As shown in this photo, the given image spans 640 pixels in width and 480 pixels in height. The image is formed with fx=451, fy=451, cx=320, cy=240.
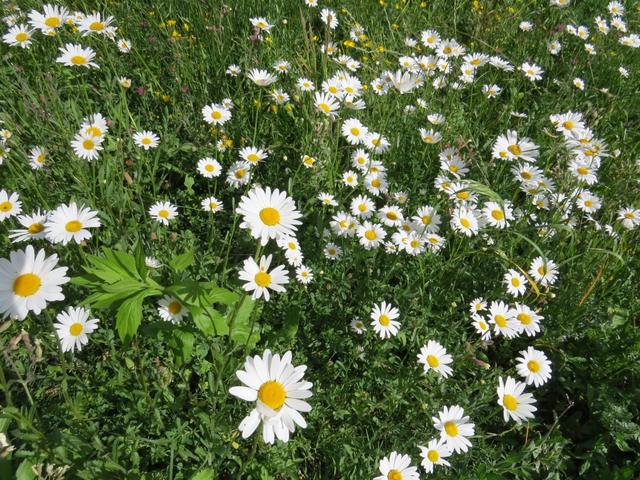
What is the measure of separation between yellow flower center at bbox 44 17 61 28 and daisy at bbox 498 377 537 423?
3356 millimetres

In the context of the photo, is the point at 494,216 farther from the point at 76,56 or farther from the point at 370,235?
the point at 76,56

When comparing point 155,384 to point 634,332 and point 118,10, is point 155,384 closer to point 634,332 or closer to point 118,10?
point 634,332

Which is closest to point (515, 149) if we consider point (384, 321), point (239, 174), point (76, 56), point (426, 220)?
point (426, 220)

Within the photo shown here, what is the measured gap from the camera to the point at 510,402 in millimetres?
2111

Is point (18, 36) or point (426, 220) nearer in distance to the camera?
point (426, 220)

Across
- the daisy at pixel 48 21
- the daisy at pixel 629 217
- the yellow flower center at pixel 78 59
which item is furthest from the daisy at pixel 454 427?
the daisy at pixel 48 21

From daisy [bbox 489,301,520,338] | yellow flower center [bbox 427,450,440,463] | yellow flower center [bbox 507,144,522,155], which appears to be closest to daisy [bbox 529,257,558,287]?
daisy [bbox 489,301,520,338]

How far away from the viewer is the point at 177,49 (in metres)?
3.53

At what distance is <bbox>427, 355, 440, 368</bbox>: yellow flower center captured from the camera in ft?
7.43

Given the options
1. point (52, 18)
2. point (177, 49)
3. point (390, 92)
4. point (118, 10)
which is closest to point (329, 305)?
point (390, 92)

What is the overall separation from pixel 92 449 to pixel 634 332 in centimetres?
272

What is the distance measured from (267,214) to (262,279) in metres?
0.26

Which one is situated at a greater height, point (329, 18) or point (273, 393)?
point (329, 18)

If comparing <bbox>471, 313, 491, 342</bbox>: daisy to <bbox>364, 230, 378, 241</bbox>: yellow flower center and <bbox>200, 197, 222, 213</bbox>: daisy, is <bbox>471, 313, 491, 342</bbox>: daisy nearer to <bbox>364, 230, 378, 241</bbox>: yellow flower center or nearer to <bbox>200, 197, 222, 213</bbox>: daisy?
<bbox>364, 230, 378, 241</bbox>: yellow flower center
